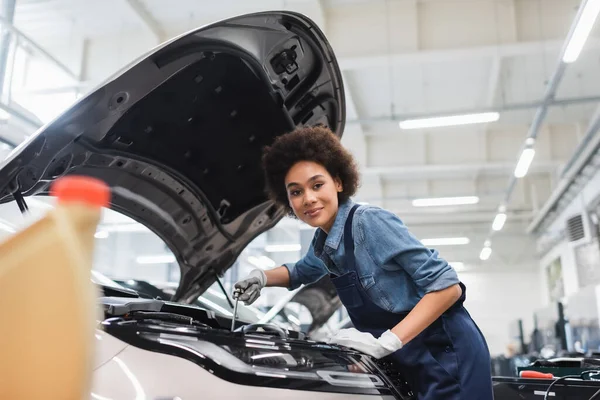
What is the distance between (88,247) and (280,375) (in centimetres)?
75

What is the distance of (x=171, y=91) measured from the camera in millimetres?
1802

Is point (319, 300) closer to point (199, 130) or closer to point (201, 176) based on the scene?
point (201, 176)

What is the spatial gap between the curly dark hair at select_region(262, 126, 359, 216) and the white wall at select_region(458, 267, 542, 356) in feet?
56.3

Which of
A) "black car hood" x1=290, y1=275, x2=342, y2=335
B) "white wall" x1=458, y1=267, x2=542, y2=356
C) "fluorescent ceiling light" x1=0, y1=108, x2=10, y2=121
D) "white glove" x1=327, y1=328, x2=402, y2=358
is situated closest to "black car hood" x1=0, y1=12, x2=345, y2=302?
"white glove" x1=327, y1=328, x2=402, y2=358

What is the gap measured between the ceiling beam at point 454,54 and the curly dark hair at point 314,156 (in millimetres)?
6346

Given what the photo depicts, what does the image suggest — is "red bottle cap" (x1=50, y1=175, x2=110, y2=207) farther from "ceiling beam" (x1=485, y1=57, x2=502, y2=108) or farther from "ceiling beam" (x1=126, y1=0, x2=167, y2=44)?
"ceiling beam" (x1=485, y1=57, x2=502, y2=108)

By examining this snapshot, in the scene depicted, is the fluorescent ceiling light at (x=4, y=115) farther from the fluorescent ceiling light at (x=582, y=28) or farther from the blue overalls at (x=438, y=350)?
the fluorescent ceiling light at (x=582, y=28)

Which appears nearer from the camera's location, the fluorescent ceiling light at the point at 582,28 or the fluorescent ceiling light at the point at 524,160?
the fluorescent ceiling light at the point at 582,28

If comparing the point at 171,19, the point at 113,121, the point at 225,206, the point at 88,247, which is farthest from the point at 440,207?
the point at 88,247

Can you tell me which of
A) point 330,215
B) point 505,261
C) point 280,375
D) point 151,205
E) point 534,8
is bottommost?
point 280,375

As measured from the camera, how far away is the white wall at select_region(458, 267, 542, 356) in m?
17.8

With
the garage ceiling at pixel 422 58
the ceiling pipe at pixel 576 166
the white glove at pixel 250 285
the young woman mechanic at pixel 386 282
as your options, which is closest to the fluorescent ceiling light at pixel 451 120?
the garage ceiling at pixel 422 58

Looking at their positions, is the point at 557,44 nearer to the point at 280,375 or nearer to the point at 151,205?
the point at 151,205

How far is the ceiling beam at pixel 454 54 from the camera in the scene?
7.72 metres
